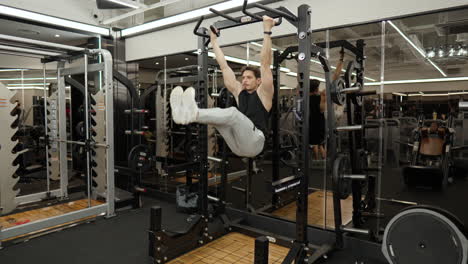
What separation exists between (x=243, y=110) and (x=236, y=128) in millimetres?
466

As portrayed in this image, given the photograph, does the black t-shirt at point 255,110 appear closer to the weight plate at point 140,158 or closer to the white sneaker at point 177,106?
the white sneaker at point 177,106

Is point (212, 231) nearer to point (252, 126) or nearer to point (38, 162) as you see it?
point (252, 126)

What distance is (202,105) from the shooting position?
3.16 m

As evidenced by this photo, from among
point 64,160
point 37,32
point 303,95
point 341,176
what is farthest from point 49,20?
point 341,176

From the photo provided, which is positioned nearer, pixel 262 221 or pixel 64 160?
pixel 262 221

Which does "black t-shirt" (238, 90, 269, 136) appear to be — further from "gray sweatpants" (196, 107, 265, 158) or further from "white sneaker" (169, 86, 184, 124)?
"white sneaker" (169, 86, 184, 124)

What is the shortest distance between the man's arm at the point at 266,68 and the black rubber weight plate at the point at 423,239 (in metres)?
1.43

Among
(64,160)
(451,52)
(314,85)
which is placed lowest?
(64,160)

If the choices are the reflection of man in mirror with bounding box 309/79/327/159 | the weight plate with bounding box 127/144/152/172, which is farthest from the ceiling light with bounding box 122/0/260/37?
the weight plate with bounding box 127/144/152/172

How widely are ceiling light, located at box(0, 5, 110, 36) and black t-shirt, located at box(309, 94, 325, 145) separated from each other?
12.5 feet

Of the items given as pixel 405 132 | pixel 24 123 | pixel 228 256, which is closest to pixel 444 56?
pixel 405 132

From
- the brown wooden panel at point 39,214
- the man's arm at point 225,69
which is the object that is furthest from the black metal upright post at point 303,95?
the brown wooden panel at point 39,214

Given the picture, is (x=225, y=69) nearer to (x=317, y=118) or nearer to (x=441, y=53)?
(x=317, y=118)

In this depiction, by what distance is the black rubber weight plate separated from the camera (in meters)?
2.10
